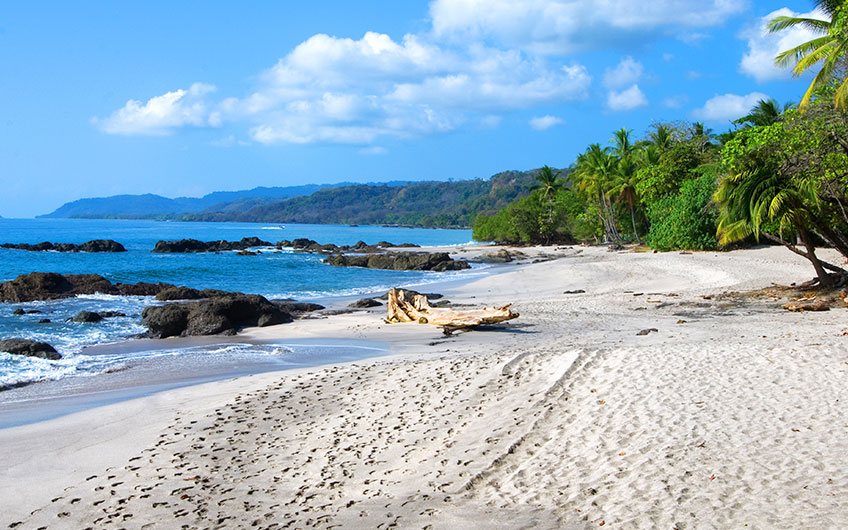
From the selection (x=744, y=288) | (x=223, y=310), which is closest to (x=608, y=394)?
(x=223, y=310)

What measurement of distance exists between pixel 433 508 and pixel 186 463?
133 inches

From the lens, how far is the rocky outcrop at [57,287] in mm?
28609

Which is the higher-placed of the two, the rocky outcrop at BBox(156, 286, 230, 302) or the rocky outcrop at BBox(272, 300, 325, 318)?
the rocky outcrop at BBox(156, 286, 230, 302)

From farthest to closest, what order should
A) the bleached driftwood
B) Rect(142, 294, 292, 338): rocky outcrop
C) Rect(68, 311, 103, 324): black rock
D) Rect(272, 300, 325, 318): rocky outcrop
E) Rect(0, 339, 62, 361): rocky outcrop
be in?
Rect(272, 300, 325, 318): rocky outcrop → Rect(68, 311, 103, 324): black rock → Rect(142, 294, 292, 338): rocky outcrop → the bleached driftwood → Rect(0, 339, 62, 361): rocky outcrop

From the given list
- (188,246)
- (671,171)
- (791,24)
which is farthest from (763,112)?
(188,246)

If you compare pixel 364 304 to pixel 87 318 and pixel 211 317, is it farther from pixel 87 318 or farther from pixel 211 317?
pixel 87 318

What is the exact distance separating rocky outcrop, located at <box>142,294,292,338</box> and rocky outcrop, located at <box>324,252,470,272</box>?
26.5 metres

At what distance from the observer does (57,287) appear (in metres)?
30.3

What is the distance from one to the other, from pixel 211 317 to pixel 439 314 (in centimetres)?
665

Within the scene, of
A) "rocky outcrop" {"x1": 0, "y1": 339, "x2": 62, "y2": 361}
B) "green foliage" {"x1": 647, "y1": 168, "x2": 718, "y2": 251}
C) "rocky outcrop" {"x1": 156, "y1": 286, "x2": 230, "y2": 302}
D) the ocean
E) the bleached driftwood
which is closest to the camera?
the ocean

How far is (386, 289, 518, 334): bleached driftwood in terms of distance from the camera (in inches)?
692

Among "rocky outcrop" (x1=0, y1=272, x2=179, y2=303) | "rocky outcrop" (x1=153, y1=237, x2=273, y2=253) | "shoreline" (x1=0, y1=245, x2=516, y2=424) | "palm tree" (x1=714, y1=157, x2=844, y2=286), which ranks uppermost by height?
"rocky outcrop" (x1=153, y1=237, x2=273, y2=253)

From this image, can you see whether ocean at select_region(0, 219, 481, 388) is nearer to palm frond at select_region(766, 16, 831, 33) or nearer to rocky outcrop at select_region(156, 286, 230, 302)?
rocky outcrop at select_region(156, 286, 230, 302)

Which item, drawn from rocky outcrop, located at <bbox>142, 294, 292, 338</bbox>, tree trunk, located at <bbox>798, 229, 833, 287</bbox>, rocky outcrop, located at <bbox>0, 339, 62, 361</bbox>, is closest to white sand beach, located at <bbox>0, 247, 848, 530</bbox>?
tree trunk, located at <bbox>798, 229, 833, 287</bbox>
